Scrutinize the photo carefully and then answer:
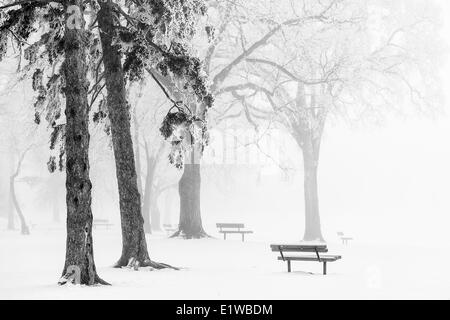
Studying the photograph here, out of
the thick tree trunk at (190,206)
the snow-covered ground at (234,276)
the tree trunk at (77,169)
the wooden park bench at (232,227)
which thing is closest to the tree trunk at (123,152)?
the snow-covered ground at (234,276)

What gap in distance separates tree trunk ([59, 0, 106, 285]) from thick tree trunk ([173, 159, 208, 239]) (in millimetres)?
12012

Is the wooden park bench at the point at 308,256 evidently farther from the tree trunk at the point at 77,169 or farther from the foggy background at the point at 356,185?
the foggy background at the point at 356,185

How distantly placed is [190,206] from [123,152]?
9769 millimetres

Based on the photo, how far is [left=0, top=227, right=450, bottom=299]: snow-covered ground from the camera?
10336mm

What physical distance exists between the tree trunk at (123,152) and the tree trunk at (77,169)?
2.64 meters

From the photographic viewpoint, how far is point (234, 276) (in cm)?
1302

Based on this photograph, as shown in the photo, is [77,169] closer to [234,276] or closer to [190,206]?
[234,276]

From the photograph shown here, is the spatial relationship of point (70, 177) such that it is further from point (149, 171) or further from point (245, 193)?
point (245, 193)

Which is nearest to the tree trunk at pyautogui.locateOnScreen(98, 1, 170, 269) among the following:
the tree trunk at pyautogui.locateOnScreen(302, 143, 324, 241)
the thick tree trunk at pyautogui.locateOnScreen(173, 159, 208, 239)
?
the thick tree trunk at pyautogui.locateOnScreen(173, 159, 208, 239)

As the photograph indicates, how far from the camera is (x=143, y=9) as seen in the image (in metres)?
14.0

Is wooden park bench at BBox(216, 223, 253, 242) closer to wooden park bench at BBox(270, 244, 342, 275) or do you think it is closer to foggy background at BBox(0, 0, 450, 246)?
wooden park bench at BBox(270, 244, 342, 275)

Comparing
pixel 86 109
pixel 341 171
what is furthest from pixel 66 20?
pixel 341 171

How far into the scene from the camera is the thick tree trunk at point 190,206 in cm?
2325
